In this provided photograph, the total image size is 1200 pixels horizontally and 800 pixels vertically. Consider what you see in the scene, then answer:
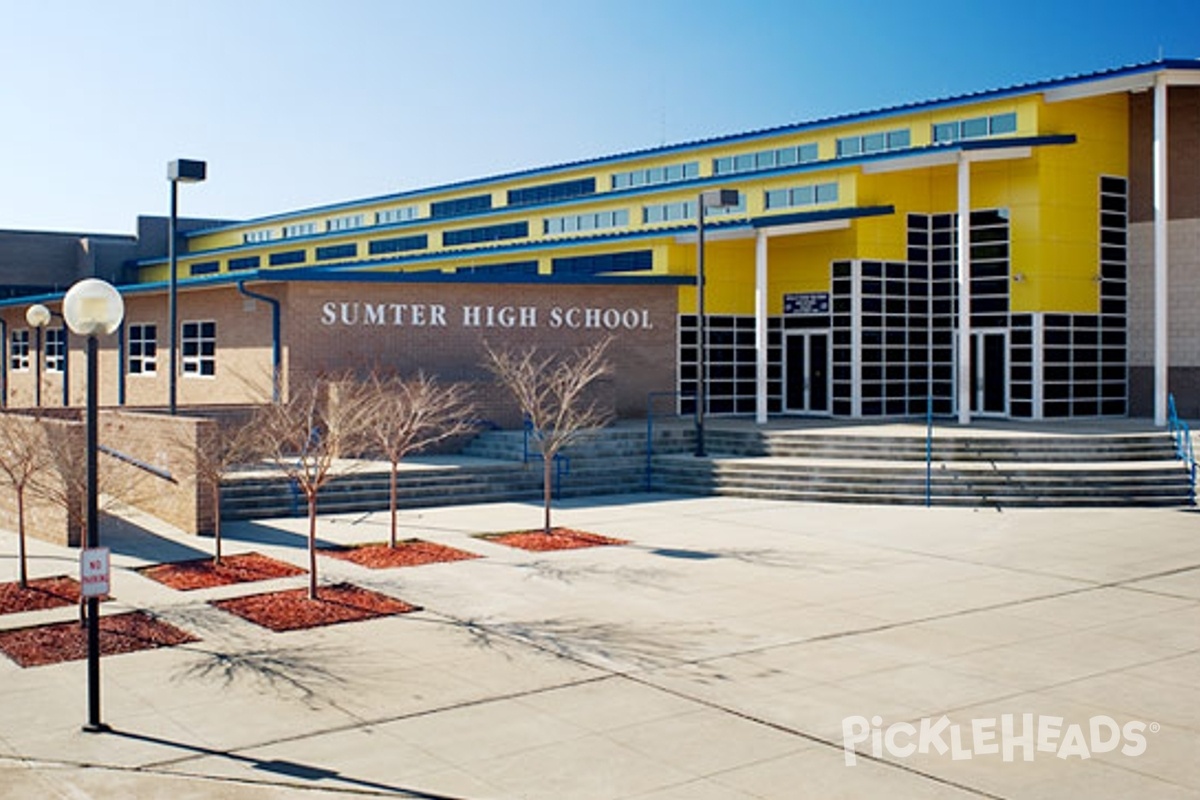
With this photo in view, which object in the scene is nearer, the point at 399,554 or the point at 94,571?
the point at 94,571

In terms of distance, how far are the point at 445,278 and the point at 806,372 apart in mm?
9599

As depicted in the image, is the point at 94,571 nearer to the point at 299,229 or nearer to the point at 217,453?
the point at 217,453

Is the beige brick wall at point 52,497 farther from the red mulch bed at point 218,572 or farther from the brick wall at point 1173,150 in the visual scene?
the brick wall at point 1173,150

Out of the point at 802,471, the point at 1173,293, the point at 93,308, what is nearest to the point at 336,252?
the point at 1173,293

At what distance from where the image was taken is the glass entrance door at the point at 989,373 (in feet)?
96.8

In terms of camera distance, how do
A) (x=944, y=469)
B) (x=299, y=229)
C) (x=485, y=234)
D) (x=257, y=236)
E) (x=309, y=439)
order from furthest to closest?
1. (x=257, y=236)
2. (x=299, y=229)
3. (x=485, y=234)
4. (x=944, y=469)
5. (x=309, y=439)

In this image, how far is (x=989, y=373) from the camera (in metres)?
29.8

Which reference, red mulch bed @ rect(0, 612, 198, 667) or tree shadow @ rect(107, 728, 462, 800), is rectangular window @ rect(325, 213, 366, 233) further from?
tree shadow @ rect(107, 728, 462, 800)

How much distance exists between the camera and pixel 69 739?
342 inches

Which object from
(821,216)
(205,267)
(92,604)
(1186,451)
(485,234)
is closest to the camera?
(92,604)

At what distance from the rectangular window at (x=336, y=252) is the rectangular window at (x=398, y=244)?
1.10 m

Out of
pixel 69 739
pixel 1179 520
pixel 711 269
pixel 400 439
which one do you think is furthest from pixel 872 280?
pixel 69 739

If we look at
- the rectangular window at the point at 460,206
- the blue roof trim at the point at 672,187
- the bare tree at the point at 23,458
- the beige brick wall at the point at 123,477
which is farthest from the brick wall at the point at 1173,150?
the rectangular window at the point at 460,206

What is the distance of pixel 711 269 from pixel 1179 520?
1442cm
